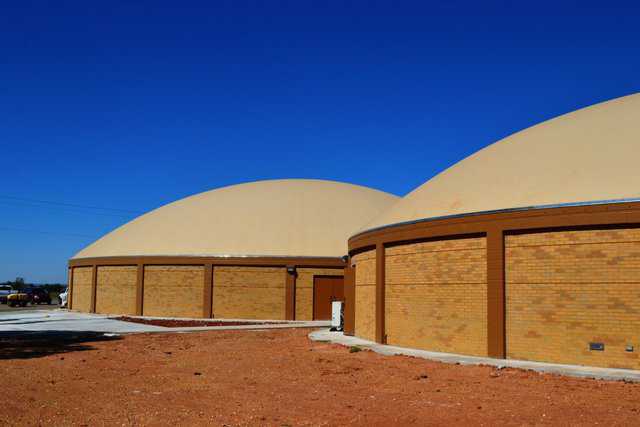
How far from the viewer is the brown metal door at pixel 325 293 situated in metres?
39.2

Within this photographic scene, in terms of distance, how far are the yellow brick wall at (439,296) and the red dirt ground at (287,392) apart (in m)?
1.93

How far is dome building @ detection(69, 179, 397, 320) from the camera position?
39.0 meters

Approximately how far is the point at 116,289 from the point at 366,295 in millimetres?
23998

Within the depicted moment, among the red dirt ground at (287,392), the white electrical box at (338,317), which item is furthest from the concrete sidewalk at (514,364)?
the white electrical box at (338,317)

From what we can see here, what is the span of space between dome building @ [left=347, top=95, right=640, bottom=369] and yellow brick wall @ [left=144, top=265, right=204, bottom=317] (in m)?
18.5

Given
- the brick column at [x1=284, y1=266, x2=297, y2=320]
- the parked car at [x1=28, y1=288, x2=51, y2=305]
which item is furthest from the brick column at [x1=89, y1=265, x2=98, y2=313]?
the parked car at [x1=28, y1=288, x2=51, y2=305]

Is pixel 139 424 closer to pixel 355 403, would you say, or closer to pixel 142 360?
pixel 355 403

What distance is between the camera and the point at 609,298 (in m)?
16.2

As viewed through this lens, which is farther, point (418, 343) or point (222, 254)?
point (222, 254)

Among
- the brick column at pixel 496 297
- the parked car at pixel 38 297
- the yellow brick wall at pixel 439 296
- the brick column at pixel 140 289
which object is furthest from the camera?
the parked car at pixel 38 297

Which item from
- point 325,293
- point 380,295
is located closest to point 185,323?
point 325,293

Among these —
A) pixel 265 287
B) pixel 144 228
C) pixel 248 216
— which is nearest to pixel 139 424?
pixel 265 287

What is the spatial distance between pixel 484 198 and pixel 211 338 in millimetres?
12459

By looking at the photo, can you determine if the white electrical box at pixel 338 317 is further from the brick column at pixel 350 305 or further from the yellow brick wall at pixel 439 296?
the yellow brick wall at pixel 439 296
